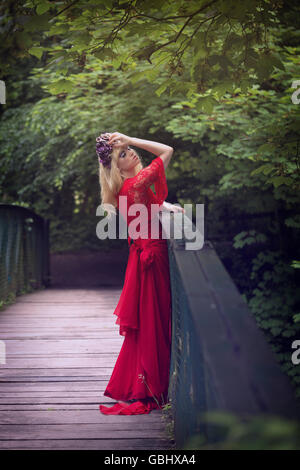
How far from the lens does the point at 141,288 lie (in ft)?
10.2

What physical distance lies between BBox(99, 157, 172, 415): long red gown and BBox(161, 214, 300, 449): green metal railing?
909 millimetres

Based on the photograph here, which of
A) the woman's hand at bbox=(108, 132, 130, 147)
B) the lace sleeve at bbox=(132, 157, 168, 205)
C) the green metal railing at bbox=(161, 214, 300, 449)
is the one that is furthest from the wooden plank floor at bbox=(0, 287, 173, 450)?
the woman's hand at bbox=(108, 132, 130, 147)

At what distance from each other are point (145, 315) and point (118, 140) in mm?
1160

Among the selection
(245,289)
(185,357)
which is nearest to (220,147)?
(245,289)

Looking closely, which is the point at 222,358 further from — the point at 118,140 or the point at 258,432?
the point at 118,140

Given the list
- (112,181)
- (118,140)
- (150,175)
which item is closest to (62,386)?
(112,181)

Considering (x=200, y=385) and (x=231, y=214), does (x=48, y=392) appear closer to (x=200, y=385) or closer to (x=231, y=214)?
(x=200, y=385)

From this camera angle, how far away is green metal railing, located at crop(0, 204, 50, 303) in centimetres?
685

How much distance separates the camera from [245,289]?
8.65 metres

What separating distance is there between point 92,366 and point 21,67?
10.1 m

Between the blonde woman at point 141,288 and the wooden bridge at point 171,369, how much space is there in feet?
0.59

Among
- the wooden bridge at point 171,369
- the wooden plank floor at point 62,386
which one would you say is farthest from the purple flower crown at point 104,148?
the wooden plank floor at point 62,386

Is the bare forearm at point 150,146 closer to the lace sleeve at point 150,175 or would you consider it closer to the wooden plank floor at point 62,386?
the lace sleeve at point 150,175

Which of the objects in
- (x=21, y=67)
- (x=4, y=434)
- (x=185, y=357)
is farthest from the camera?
(x=21, y=67)
